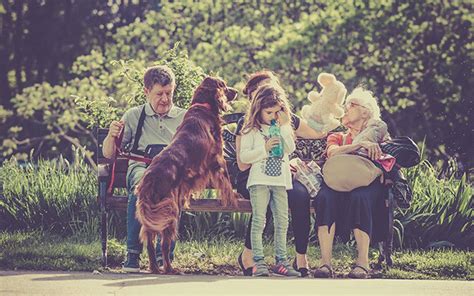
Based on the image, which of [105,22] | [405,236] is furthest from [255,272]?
[105,22]

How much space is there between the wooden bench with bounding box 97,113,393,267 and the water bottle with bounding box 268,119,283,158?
400 millimetres

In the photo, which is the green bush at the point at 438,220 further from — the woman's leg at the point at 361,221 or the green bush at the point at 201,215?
the woman's leg at the point at 361,221

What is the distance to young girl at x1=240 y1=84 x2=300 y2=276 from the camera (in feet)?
A: 24.4

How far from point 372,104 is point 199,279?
6.53 feet

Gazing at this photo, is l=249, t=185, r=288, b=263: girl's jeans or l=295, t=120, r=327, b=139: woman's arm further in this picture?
l=295, t=120, r=327, b=139: woman's arm

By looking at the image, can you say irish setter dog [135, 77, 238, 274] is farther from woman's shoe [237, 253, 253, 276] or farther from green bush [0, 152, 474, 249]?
green bush [0, 152, 474, 249]

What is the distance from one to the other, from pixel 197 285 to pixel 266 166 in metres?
1.24

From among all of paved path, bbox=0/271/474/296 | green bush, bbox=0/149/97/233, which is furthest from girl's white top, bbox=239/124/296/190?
green bush, bbox=0/149/97/233

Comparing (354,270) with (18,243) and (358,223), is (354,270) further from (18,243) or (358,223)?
(18,243)

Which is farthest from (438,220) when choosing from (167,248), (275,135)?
(167,248)

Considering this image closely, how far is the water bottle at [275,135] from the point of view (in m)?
7.43

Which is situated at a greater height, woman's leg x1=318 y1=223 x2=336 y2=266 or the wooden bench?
the wooden bench

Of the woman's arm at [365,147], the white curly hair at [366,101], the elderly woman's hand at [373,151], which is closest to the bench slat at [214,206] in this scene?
the woman's arm at [365,147]

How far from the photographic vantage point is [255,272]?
7355 mm
